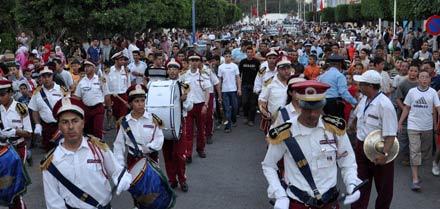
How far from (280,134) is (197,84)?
6.72 meters

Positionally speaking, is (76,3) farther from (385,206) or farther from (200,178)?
(385,206)

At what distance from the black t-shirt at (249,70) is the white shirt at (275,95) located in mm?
5352

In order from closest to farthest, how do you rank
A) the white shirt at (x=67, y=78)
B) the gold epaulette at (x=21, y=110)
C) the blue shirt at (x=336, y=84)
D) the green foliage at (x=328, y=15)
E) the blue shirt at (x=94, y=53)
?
1. the gold epaulette at (x=21, y=110)
2. the blue shirt at (x=336, y=84)
3. the white shirt at (x=67, y=78)
4. the blue shirt at (x=94, y=53)
5. the green foliage at (x=328, y=15)

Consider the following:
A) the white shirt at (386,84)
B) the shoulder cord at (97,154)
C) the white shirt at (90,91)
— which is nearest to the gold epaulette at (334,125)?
the shoulder cord at (97,154)

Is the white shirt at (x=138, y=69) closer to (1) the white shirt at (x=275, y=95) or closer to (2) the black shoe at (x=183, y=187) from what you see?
(1) the white shirt at (x=275, y=95)

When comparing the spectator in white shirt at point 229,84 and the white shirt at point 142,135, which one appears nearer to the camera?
the white shirt at point 142,135

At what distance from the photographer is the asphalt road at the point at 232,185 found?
8281mm

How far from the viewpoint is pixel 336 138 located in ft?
15.6

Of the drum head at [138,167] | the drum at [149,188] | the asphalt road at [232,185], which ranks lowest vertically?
the asphalt road at [232,185]

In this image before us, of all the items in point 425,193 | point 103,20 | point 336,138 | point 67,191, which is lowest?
point 425,193

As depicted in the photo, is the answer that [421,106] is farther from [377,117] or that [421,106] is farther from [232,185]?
[232,185]

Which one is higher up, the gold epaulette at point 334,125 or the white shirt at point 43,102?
the gold epaulette at point 334,125

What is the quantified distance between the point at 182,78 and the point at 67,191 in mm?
6736

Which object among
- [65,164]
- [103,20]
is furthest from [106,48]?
[65,164]
